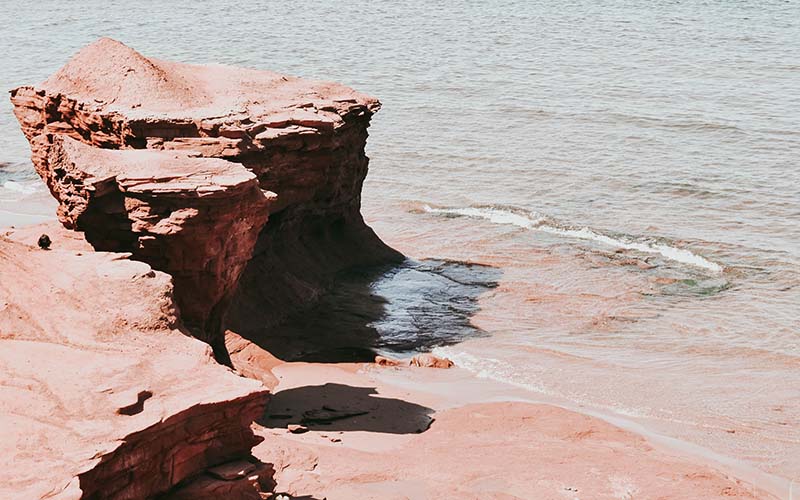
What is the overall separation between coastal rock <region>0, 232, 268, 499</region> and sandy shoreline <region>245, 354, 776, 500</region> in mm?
1553

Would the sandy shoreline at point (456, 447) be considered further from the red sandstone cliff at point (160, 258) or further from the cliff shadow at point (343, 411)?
the red sandstone cliff at point (160, 258)

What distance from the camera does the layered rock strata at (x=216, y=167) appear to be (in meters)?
11.7

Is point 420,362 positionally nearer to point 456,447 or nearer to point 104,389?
point 456,447

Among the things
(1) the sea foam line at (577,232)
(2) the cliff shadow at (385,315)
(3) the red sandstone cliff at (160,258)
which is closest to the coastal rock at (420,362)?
(2) the cliff shadow at (385,315)

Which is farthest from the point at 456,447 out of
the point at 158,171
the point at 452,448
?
the point at 158,171

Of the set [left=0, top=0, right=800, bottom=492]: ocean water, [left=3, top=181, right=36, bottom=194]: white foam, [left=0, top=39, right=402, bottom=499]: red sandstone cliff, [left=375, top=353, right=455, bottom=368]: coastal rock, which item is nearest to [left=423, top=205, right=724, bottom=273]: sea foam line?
[left=0, top=0, right=800, bottom=492]: ocean water

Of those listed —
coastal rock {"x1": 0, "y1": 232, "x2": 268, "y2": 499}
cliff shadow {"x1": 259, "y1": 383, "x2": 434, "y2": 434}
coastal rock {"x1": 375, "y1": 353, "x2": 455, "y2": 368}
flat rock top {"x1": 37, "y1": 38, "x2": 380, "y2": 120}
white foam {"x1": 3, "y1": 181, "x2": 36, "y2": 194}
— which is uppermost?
flat rock top {"x1": 37, "y1": 38, "x2": 380, "y2": 120}

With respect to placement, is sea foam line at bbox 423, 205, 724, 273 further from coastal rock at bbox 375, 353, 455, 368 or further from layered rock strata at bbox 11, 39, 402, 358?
coastal rock at bbox 375, 353, 455, 368

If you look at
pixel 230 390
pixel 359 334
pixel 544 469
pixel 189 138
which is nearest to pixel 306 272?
pixel 359 334

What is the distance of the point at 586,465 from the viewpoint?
36.4 ft

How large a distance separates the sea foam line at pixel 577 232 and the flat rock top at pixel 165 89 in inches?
261

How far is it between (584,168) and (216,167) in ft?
49.0

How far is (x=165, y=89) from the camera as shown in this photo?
14.9m

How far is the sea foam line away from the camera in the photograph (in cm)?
2008
